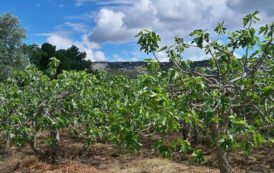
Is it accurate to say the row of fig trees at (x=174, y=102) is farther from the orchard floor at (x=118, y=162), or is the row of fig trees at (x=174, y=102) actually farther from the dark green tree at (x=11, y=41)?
the dark green tree at (x=11, y=41)

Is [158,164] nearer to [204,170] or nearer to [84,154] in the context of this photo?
[204,170]

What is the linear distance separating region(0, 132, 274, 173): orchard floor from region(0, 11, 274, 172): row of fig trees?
72 centimetres

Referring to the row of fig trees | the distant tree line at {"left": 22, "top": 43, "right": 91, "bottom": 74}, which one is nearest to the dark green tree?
the distant tree line at {"left": 22, "top": 43, "right": 91, "bottom": 74}

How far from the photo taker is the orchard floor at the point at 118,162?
898 centimetres

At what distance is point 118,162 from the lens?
10438mm

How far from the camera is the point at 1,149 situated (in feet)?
41.8

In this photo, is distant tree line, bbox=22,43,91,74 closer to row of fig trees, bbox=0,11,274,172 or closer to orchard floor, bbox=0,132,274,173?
orchard floor, bbox=0,132,274,173

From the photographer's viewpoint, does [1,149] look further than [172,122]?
Yes

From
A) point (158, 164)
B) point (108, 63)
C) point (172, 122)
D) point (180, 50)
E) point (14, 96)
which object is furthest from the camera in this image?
point (108, 63)

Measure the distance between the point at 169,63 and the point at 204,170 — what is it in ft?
15.8

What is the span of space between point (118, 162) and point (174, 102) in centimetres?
642

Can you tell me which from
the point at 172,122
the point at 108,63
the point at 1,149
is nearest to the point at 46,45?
the point at 1,149

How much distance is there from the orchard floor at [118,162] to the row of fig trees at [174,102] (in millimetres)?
723

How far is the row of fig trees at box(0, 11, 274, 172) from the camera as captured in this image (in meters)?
3.77
